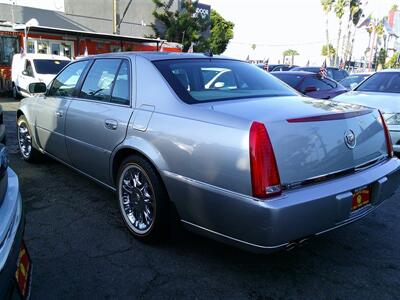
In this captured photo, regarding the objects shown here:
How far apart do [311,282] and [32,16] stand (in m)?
23.2

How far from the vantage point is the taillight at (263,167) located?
235cm

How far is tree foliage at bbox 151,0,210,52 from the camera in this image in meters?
29.0

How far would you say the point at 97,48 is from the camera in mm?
20625

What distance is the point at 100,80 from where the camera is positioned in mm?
3920

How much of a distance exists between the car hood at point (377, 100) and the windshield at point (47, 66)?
9.82 meters

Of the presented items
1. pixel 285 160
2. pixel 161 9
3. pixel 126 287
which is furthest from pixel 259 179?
pixel 161 9

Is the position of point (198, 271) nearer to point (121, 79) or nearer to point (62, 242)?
point (62, 242)

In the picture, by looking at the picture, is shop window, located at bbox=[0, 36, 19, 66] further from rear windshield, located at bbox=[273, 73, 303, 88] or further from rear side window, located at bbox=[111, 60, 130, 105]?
rear side window, located at bbox=[111, 60, 130, 105]

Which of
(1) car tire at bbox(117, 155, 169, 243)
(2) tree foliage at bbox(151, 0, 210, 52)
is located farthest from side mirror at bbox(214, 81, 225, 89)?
(2) tree foliage at bbox(151, 0, 210, 52)

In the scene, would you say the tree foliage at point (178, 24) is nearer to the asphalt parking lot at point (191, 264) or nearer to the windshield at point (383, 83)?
the windshield at point (383, 83)

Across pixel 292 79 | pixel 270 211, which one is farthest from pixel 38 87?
pixel 292 79

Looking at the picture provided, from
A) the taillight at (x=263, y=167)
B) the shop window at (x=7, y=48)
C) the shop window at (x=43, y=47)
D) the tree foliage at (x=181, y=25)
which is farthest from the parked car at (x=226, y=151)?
the tree foliage at (x=181, y=25)

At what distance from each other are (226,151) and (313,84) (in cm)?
677

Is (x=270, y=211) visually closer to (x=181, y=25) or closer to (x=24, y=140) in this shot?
(x=24, y=140)
